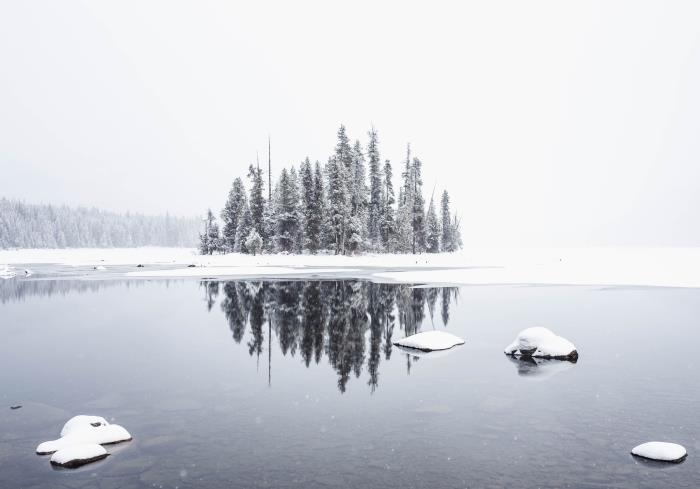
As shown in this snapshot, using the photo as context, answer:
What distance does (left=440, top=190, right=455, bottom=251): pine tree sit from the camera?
330ft

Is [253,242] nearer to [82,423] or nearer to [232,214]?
[232,214]

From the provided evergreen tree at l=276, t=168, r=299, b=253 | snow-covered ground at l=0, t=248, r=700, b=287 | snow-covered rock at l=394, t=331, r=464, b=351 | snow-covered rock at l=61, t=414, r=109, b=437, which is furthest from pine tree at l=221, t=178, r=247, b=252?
snow-covered rock at l=61, t=414, r=109, b=437

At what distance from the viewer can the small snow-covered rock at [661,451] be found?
7684 millimetres

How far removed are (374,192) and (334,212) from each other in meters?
15.9

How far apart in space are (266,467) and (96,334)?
42.7 ft

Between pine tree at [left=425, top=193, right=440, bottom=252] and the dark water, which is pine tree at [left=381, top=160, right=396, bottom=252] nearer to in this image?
pine tree at [left=425, top=193, right=440, bottom=252]

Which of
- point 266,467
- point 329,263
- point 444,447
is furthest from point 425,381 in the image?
point 329,263

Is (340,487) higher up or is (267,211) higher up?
(267,211)

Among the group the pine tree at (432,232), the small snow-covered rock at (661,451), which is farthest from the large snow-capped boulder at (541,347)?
the pine tree at (432,232)

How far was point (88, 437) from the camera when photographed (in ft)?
27.1

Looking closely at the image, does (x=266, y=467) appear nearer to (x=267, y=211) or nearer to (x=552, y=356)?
(x=552, y=356)

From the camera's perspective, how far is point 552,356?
14672mm

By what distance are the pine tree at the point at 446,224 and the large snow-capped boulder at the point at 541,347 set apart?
85.9 m

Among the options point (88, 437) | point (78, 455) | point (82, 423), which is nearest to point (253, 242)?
point (82, 423)
